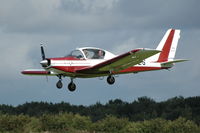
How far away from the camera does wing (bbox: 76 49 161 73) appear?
1564 inches

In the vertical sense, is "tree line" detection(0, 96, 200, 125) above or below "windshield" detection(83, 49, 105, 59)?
below

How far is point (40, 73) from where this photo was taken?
43.7 m

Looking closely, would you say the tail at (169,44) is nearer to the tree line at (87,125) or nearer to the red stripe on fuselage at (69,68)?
the red stripe on fuselage at (69,68)

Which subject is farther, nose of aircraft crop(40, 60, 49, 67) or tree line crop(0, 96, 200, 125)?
tree line crop(0, 96, 200, 125)

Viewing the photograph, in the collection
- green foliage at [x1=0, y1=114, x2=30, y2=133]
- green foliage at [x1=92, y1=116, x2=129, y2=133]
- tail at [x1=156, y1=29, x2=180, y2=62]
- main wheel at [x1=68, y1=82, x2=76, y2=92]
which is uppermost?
tail at [x1=156, y1=29, x2=180, y2=62]

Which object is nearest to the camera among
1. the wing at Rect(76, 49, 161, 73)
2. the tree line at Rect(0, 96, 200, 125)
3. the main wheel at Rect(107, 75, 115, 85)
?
the wing at Rect(76, 49, 161, 73)

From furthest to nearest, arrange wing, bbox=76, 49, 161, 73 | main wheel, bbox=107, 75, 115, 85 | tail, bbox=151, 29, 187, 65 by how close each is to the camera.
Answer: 1. tail, bbox=151, 29, 187, 65
2. main wheel, bbox=107, 75, 115, 85
3. wing, bbox=76, 49, 161, 73

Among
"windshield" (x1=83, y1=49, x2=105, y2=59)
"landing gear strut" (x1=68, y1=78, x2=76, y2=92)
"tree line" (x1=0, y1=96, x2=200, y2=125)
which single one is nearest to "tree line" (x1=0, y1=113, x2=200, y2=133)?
"landing gear strut" (x1=68, y1=78, x2=76, y2=92)

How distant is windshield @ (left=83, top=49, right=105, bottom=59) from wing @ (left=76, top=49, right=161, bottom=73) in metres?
0.81

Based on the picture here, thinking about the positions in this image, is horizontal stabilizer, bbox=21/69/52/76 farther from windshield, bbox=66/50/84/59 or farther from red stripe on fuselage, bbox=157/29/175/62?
red stripe on fuselage, bbox=157/29/175/62

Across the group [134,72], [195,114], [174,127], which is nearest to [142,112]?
[195,114]

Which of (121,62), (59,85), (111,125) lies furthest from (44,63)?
(111,125)

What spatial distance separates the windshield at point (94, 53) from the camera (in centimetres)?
4131

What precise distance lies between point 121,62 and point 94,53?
1.73 m
